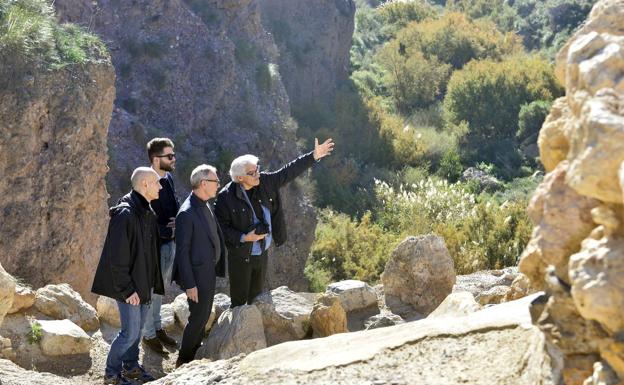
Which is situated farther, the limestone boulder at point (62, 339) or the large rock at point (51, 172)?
the large rock at point (51, 172)

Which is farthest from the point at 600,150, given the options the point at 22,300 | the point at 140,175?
the point at 22,300

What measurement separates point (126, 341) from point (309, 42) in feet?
103

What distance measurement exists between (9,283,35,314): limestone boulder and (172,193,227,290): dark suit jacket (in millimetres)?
1943

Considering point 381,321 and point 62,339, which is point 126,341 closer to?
point 62,339

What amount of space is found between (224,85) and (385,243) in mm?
5777

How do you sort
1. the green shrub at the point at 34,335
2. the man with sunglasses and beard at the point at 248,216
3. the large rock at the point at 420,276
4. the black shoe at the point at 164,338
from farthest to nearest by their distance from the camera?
the large rock at the point at 420,276
the black shoe at the point at 164,338
the green shrub at the point at 34,335
the man with sunglasses and beard at the point at 248,216

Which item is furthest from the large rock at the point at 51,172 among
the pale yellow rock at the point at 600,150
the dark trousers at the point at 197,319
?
the pale yellow rock at the point at 600,150

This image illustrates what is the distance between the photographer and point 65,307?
29.2ft

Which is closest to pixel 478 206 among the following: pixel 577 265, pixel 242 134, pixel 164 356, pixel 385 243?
pixel 385 243

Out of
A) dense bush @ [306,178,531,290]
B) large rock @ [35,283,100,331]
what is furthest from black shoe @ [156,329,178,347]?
dense bush @ [306,178,531,290]

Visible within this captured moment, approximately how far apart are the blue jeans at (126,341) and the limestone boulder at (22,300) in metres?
1.61

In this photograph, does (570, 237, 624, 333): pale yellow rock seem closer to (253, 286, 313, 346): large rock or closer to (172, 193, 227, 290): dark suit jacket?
(172, 193, 227, 290): dark suit jacket

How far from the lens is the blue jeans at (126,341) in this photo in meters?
7.13

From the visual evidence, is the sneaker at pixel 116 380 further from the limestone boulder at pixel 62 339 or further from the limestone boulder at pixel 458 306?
the limestone boulder at pixel 458 306
